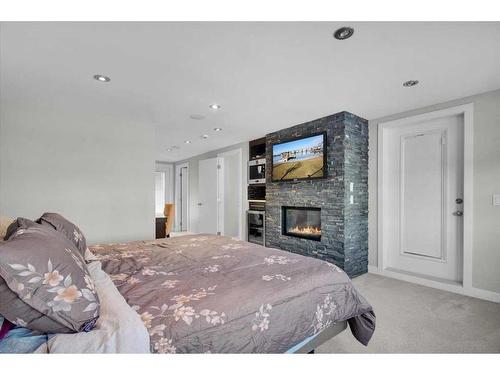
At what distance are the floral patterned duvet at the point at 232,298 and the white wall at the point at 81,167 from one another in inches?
65.6

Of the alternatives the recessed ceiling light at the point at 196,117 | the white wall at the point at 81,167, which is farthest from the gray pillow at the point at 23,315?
the recessed ceiling light at the point at 196,117

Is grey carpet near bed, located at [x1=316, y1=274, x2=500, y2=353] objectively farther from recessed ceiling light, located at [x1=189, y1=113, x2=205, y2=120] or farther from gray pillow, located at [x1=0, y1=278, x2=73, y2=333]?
recessed ceiling light, located at [x1=189, y1=113, x2=205, y2=120]

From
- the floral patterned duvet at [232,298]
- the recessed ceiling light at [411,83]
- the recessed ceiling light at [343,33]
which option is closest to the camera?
the floral patterned duvet at [232,298]

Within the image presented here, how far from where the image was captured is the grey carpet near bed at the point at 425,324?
1.85 metres

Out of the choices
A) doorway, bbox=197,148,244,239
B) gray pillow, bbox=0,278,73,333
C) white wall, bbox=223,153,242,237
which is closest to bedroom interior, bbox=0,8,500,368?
gray pillow, bbox=0,278,73,333

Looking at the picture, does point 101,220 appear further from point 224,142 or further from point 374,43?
point 374,43

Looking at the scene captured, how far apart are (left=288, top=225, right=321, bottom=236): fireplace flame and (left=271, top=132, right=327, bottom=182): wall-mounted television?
78cm

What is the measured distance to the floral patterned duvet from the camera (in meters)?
1.05

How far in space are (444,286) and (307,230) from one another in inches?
69.5

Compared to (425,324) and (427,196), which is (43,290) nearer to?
(425,324)

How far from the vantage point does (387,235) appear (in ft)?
11.9

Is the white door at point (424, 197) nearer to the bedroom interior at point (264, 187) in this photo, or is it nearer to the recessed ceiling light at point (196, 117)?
the bedroom interior at point (264, 187)

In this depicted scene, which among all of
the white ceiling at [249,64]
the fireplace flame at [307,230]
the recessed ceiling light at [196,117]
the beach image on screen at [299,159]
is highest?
the white ceiling at [249,64]

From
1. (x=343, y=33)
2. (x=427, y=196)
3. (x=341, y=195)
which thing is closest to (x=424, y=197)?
(x=427, y=196)
